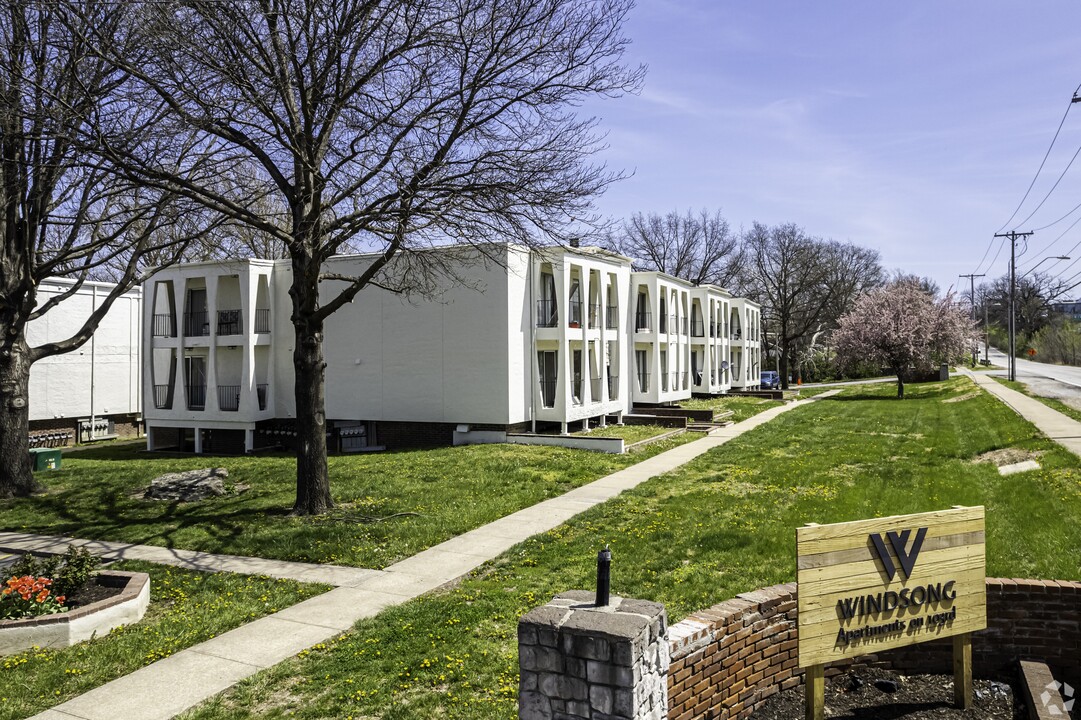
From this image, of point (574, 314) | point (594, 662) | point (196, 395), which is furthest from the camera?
point (196, 395)

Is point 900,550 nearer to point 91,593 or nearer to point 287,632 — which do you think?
point 287,632

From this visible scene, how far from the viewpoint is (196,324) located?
2614cm

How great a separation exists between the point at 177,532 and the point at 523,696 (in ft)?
32.5

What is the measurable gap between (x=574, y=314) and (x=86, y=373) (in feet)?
67.5

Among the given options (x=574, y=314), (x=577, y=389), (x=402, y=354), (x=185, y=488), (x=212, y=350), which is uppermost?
(x=574, y=314)

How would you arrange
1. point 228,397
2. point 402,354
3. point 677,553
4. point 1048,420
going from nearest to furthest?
point 677,553, point 1048,420, point 402,354, point 228,397

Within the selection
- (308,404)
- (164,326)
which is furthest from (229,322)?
(308,404)

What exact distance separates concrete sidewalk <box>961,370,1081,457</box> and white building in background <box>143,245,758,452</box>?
1255cm

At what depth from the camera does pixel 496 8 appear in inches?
459

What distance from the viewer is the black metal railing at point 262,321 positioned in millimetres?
24859

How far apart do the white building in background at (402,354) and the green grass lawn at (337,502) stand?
2497 millimetres

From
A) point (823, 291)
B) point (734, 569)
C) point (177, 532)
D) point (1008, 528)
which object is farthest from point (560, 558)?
point (823, 291)

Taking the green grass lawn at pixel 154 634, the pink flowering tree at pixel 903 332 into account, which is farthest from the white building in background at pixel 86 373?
the pink flowering tree at pixel 903 332

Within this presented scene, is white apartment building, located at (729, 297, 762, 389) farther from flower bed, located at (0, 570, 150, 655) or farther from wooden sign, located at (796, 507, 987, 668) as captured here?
flower bed, located at (0, 570, 150, 655)
